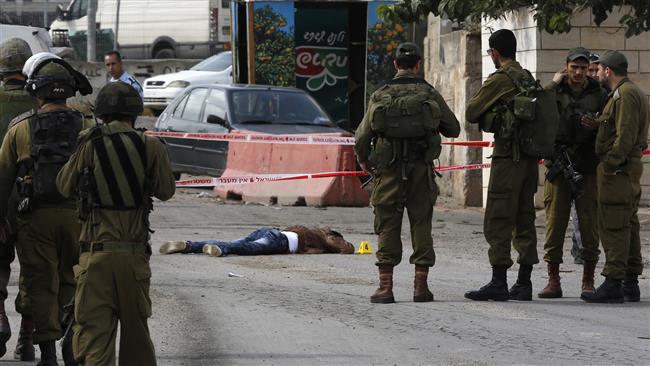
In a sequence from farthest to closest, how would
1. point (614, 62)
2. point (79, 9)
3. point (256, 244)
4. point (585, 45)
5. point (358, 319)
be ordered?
point (79, 9), point (585, 45), point (256, 244), point (614, 62), point (358, 319)

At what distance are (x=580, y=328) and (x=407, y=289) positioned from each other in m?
2.25

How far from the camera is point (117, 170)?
6715 millimetres

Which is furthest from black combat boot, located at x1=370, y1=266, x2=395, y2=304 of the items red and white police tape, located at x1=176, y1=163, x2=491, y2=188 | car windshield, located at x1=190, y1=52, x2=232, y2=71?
car windshield, located at x1=190, y1=52, x2=232, y2=71

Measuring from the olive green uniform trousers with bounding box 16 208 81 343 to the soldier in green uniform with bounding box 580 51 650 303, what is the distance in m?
4.25

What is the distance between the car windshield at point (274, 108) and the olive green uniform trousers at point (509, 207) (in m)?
9.65

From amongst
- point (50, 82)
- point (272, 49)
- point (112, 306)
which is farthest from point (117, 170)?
point (272, 49)

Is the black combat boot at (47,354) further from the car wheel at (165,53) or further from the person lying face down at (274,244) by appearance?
the car wheel at (165,53)

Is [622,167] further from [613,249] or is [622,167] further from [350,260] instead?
[350,260]

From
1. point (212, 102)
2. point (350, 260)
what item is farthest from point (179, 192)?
point (350, 260)

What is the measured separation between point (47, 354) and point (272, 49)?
16.8 m

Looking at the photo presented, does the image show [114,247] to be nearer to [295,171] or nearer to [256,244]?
→ [256,244]

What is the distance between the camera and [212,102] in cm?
2025

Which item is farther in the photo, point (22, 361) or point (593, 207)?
point (593, 207)

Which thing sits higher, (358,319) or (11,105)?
(11,105)
